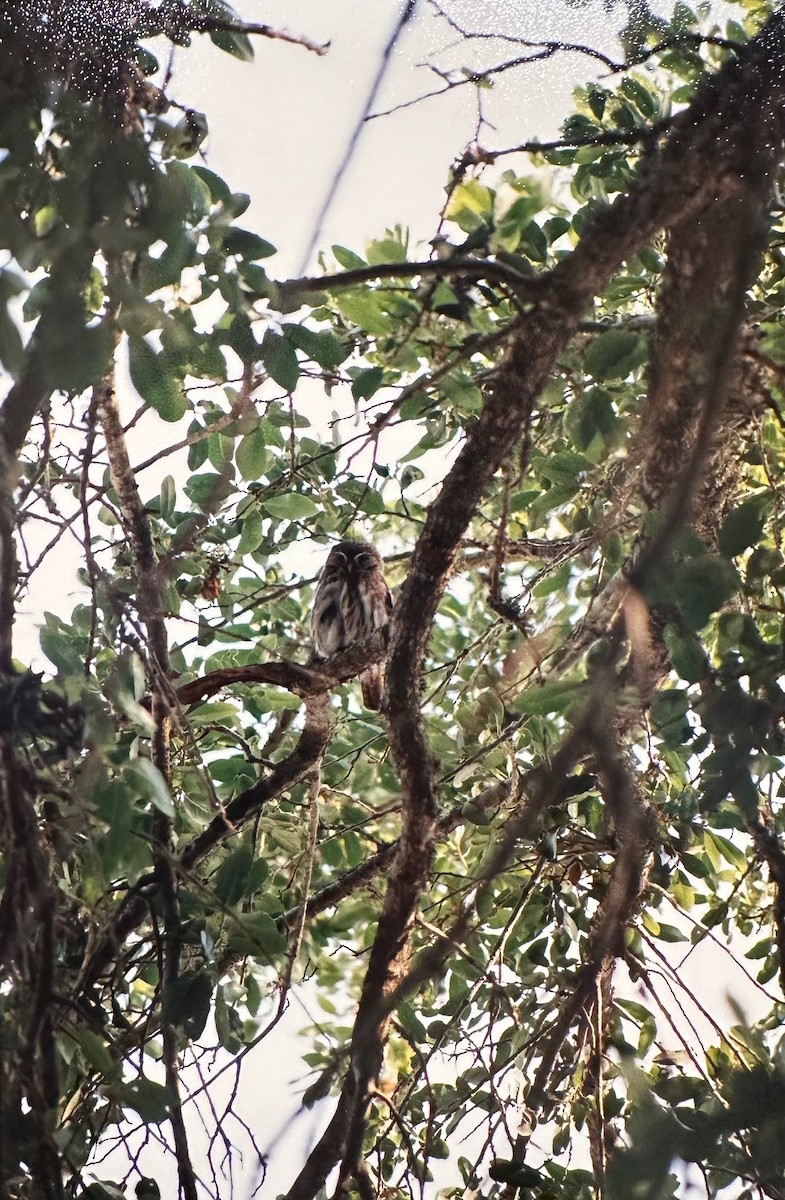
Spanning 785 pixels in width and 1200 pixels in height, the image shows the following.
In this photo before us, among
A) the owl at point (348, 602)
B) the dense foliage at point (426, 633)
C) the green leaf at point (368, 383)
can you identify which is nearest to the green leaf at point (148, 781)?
the dense foliage at point (426, 633)

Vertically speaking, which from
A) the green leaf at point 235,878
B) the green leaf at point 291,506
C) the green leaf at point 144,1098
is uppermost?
the green leaf at point 291,506

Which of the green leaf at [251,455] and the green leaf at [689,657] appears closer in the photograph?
the green leaf at [689,657]

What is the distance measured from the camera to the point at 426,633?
7.34 ft

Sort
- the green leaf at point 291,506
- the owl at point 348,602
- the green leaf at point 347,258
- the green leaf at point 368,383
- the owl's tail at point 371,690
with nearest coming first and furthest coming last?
the green leaf at point 368,383 → the green leaf at point 347,258 → the green leaf at point 291,506 → the owl's tail at point 371,690 → the owl at point 348,602

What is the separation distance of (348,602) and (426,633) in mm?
2889

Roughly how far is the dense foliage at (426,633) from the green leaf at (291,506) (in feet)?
0.03

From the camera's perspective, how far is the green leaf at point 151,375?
1.60 m

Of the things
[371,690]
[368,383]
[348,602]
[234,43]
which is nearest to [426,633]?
[368,383]

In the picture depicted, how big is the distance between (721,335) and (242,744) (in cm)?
166

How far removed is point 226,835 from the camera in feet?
8.32

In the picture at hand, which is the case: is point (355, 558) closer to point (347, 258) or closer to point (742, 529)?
point (347, 258)

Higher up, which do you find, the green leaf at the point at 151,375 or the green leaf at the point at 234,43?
the green leaf at the point at 234,43

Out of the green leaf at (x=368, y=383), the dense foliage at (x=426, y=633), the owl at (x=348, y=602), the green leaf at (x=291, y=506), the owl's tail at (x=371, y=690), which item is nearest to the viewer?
the dense foliage at (x=426, y=633)

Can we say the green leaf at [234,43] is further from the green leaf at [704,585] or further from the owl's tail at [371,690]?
the owl's tail at [371,690]
